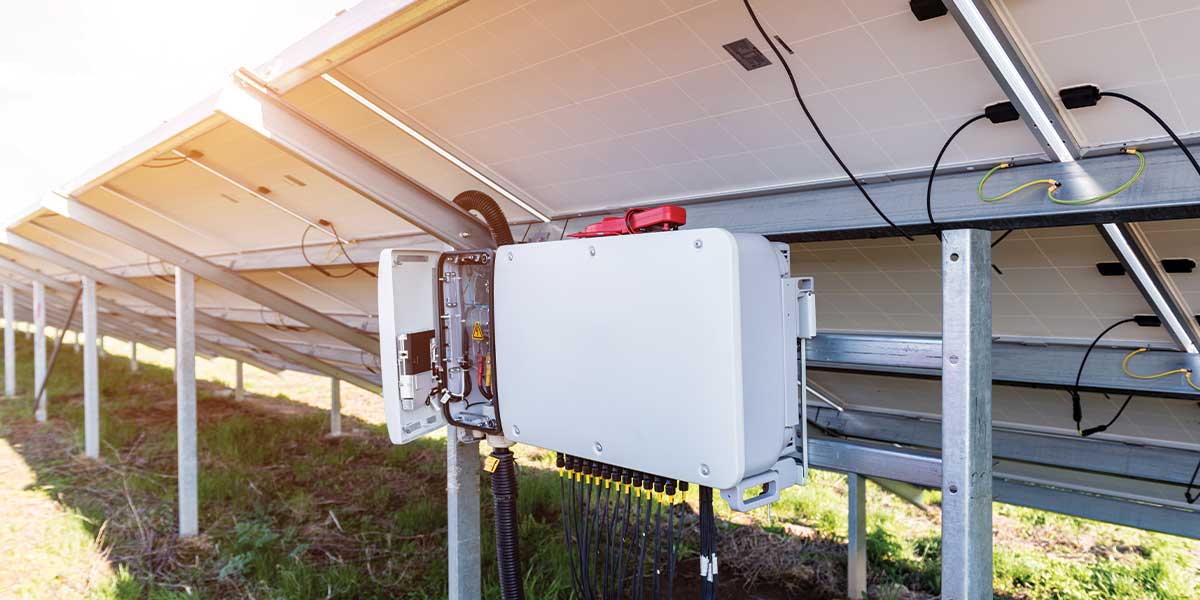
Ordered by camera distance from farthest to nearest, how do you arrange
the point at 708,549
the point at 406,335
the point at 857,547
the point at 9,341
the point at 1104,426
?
the point at 9,341
the point at 857,547
the point at 1104,426
the point at 406,335
the point at 708,549

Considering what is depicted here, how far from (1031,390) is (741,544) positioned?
2.23 m

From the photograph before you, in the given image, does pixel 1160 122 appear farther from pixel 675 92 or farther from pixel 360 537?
pixel 360 537

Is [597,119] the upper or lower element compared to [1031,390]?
upper

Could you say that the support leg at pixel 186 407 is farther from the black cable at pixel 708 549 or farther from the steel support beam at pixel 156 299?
the black cable at pixel 708 549

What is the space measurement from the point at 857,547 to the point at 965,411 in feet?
9.25

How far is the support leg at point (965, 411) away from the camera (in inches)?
44.3

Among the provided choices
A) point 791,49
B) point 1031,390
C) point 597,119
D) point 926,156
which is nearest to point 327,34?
point 597,119

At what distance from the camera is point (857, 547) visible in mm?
3623

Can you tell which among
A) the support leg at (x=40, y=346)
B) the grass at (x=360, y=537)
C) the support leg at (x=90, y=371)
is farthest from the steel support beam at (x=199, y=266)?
the support leg at (x=40, y=346)

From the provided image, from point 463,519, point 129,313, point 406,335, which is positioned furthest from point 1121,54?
point 129,313

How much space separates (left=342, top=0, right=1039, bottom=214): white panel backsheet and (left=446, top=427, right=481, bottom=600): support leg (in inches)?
36.6

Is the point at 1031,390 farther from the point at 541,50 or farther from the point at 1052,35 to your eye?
the point at 541,50

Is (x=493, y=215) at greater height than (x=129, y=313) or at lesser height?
greater

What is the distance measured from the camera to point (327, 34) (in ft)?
5.54
